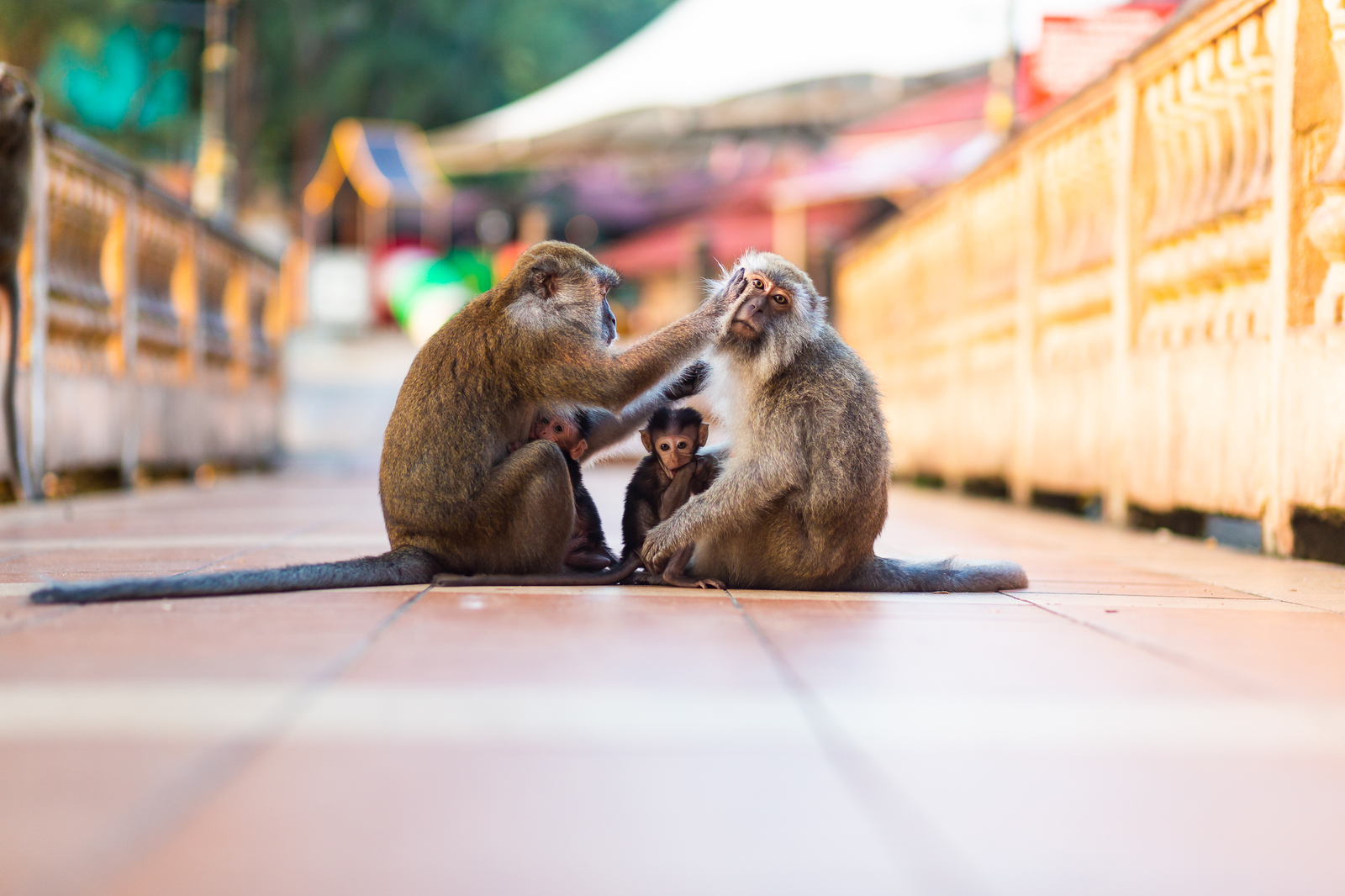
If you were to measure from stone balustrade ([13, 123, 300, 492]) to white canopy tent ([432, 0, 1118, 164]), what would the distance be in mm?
3818

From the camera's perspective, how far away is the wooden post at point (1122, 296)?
7.11 m

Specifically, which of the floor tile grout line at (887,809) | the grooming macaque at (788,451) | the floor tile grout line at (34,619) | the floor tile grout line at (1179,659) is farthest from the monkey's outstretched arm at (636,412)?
the floor tile grout line at (887,809)

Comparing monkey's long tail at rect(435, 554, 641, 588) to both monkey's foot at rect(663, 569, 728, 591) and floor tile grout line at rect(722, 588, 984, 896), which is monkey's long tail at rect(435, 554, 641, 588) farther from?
floor tile grout line at rect(722, 588, 984, 896)

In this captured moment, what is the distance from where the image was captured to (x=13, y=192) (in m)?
6.59

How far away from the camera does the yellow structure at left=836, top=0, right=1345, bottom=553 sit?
5113 mm

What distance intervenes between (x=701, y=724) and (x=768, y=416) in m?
1.92

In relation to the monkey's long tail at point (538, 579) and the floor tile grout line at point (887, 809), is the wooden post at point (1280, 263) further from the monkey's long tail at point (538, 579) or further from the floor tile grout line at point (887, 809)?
the floor tile grout line at point (887, 809)

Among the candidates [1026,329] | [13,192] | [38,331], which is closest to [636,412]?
[13,192]

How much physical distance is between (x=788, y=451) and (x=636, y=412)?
28.0 inches

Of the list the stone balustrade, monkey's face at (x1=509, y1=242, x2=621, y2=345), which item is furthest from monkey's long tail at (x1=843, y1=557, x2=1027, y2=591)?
the stone balustrade

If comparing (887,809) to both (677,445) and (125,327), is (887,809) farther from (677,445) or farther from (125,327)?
(125,327)

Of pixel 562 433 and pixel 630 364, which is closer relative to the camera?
pixel 630 364

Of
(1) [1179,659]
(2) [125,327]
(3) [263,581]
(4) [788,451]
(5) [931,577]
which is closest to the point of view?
(1) [1179,659]

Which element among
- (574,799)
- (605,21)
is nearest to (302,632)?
(574,799)
